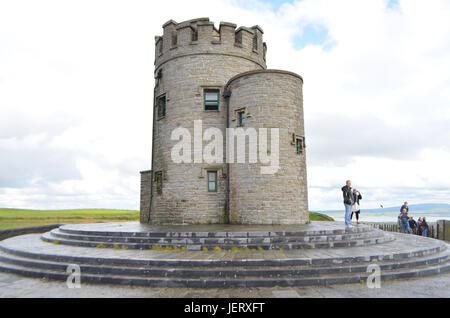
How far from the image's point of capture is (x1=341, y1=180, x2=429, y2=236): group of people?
1316cm

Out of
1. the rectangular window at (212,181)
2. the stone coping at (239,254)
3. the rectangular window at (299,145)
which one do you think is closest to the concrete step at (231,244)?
the stone coping at (239,254)

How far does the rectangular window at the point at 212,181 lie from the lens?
52.7ft

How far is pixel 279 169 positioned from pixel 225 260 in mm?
7711

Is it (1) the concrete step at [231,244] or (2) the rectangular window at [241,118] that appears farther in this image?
(2) the rectangular window at [241,118]

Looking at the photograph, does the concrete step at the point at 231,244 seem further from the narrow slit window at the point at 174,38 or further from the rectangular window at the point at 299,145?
the narrow slit window at the point at 174,38

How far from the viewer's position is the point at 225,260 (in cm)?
739

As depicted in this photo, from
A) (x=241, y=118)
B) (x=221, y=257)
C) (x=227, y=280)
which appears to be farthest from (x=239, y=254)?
(x=241, y=118)

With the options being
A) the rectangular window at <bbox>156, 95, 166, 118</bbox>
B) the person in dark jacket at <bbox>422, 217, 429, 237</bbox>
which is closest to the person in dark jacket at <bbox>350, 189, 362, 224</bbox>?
the person in dark jacket at <bbox>422, 217, 429, 237</bbox>

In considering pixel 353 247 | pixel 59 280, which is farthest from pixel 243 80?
pixel 59 280

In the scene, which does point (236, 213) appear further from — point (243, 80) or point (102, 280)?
point (102, 280)

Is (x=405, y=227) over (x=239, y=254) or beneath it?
beneath

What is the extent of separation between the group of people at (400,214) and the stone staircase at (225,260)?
2.45m

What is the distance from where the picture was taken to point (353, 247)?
972cm

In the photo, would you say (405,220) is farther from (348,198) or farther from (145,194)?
(145,194)
